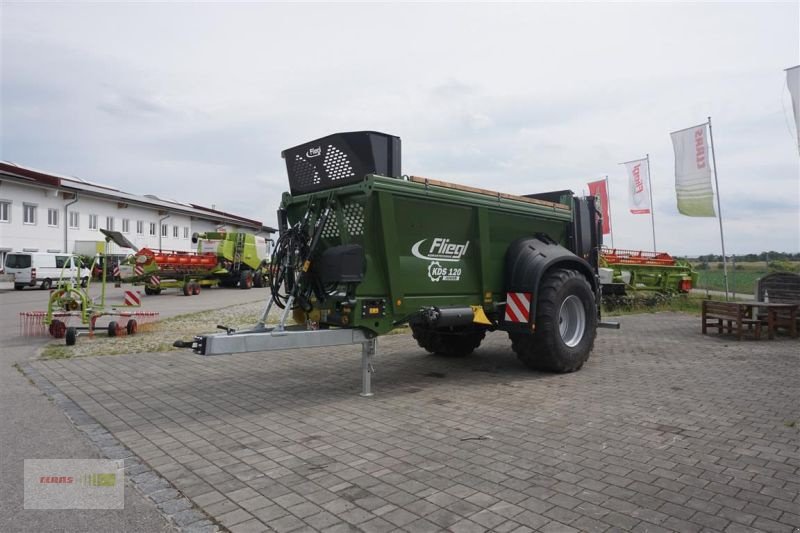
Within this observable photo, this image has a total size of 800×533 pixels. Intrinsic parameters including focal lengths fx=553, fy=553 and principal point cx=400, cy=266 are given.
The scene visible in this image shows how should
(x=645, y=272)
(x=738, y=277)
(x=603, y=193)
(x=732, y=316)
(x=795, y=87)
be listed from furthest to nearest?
(x=738, y=277) → (x=603, y=193) → (x=645, y=272) → (x=795, y=87) → (x=732, y=316)

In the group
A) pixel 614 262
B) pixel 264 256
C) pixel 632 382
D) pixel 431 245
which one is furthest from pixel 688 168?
pixel 264 256

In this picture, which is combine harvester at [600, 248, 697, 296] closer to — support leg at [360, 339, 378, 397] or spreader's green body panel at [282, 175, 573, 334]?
spreader's green body panel at [282, 175, 573, 334]

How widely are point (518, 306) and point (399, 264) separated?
5.99 feet

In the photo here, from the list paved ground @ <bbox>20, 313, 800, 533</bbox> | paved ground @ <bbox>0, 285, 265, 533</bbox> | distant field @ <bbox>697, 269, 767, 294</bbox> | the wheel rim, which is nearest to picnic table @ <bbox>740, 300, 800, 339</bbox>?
paved ground @ <bbox>20, 313, 800, 533</bbox>

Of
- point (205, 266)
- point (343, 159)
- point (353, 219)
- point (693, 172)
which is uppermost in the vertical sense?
point (693, 172)

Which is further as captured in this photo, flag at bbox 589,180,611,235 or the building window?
the building window

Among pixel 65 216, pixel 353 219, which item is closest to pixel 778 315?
pixel 353 219

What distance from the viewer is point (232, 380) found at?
7.04 meters

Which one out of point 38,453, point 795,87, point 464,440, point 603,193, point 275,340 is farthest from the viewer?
point 603,193

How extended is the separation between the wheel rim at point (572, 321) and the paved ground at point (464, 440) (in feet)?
1.58

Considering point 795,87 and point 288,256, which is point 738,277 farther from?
point 288,256

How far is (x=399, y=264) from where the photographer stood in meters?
6.02

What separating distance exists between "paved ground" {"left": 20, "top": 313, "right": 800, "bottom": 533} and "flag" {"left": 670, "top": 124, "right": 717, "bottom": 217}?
30.4 ft

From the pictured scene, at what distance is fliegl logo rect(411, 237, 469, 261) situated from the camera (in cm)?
624
